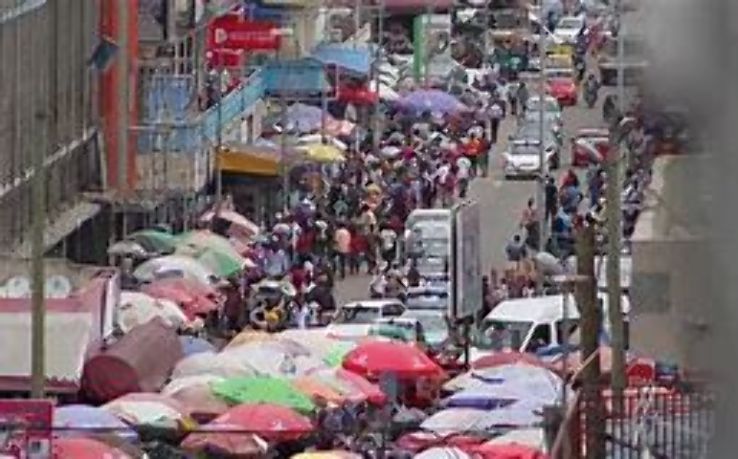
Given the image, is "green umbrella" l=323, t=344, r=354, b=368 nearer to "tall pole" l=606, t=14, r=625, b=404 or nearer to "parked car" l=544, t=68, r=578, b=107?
"tall pole" l=606, t=14, r=625, b=404

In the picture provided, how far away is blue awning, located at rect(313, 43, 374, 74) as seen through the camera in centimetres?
4366

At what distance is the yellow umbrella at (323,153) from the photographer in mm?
36812

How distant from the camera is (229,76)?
127 ft

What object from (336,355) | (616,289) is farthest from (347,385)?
(616,289)

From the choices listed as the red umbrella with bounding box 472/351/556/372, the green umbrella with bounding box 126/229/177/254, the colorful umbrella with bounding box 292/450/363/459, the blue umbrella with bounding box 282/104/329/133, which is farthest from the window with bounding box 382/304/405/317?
the blue umbrella with bounding box 282/104/329/133

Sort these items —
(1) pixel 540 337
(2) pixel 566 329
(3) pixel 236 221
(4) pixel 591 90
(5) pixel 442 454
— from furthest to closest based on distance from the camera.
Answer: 1. (4) pixel 591 90
2. (3) pixel 236 221
3. (1) pixel 540 337
4. (2) pixel 566 329
5. (5) pixel 442 454

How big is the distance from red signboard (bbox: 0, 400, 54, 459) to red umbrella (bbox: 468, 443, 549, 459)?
3.37 m

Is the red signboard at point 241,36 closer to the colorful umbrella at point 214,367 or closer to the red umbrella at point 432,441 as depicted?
the colorful umbrella at point 214,367

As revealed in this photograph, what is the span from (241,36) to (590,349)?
90.1ft

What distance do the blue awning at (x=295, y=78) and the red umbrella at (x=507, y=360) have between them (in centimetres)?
1889

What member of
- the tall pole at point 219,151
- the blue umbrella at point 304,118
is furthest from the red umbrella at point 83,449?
the blue umbrella at point 304,118

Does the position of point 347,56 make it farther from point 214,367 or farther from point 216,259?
point 214,367

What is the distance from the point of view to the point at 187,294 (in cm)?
2470

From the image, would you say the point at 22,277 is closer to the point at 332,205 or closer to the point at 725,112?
the point at 332,205
